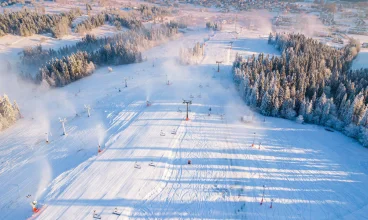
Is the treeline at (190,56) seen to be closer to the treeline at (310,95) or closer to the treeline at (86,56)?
the treeline at (86,56)

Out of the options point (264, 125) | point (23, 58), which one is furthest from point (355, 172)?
point (23, 58)

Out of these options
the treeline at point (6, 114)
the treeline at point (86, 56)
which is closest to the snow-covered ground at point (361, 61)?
the treeline at point (86, 56)

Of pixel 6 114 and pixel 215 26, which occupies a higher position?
pixel 215 26

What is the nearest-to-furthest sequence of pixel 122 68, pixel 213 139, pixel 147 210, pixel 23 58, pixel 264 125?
pixel 147 210 → pixel 213 139 → pixel 264 125 → pixel 122 68 → pixel 23 58

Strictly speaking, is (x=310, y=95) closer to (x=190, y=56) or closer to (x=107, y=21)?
(x=190, y=56)

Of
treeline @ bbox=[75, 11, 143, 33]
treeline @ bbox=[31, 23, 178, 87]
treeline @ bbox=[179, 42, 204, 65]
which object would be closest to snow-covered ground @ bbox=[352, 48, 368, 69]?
treeline @ bbox=[179, 42, 204, 65]

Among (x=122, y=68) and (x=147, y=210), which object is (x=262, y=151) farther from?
(x=122, y=68)

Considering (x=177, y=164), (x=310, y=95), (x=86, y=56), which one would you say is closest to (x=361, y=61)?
(x=310, y=95)
